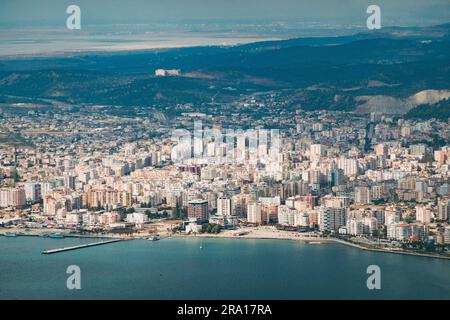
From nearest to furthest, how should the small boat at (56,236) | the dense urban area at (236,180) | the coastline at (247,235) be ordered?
the coastline at (247,235) < the small boat at (56,236) < the dense urban area at (236,180)

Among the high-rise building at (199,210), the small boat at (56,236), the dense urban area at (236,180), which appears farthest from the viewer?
the high-rise building at (199,210)

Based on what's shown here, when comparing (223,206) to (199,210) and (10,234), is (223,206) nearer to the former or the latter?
(199,210)

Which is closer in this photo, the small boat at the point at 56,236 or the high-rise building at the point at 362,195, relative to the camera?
the small boat at the point at 56,236

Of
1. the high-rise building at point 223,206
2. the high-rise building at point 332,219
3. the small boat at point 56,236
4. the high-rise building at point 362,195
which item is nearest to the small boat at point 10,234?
the small boat at point 56,236

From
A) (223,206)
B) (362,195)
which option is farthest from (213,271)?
(362,195)

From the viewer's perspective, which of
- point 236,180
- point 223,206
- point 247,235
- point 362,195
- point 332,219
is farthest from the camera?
point 236,180

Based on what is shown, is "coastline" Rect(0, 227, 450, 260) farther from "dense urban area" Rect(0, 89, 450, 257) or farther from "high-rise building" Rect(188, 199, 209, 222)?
"high-rise building" Rect(188, 199, 209, 222)

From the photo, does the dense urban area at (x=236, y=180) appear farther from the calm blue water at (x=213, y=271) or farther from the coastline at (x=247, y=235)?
the calm blue water at (x=213, y=271)

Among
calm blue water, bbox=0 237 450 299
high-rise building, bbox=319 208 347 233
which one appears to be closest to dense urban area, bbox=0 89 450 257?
high-rise building, bbox=319 208 347 233
